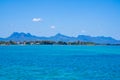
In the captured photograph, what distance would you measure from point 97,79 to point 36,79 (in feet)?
23.0

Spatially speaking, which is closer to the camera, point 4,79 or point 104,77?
point 4,79

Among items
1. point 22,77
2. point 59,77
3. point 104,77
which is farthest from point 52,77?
point 104,77

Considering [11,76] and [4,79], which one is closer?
[4,79]

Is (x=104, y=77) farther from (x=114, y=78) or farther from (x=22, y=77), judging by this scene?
(x=22, y=77)

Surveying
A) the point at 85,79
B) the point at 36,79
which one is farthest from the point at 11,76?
the point at 85,79

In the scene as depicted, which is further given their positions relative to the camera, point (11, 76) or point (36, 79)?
point (11, 76)

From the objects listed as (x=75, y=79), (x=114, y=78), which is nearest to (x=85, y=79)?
(x=75, y=79)

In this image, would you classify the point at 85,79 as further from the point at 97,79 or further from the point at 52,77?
the point at 52,77

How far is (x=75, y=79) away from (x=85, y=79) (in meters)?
1.19

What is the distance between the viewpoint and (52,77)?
34406 mm

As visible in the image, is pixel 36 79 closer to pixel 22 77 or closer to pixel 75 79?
pixel 22 77

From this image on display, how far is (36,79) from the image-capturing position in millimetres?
33062

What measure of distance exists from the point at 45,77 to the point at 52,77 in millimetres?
851

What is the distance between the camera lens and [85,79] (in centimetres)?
3375
